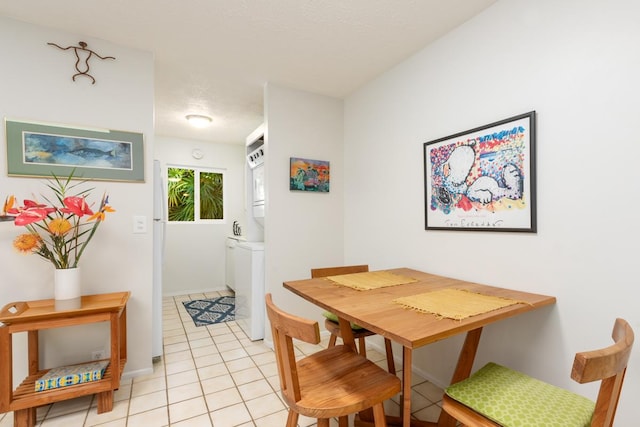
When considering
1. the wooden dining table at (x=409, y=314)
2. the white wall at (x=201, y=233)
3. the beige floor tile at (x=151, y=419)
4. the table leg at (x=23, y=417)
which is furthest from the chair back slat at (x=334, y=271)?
the white wall at (x=201, y=233)

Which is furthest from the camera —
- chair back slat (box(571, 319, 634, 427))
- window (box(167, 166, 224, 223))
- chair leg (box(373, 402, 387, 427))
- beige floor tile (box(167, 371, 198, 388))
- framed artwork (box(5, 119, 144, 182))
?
window (box(167, 166, 224, 223))

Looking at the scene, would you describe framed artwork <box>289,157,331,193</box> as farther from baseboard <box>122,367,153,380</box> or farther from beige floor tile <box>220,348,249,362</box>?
baseboard <box>122,367,153,380</box>

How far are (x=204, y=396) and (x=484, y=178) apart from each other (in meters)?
2.23

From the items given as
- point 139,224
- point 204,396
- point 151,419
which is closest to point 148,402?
point 151,419

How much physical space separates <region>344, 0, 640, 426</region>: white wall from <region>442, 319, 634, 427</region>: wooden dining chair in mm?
361

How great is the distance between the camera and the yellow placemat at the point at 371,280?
5.55 ft

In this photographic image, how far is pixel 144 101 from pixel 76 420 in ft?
6.83

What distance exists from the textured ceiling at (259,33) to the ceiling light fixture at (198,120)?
66 cm

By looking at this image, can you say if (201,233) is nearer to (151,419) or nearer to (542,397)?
(151,419)

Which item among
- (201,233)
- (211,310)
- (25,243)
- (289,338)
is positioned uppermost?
(25,243)

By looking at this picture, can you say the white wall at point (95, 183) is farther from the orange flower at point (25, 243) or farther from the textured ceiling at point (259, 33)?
the orange flower at point (25, 243)

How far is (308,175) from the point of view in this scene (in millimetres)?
2873

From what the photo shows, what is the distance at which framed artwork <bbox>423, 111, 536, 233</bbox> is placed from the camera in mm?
1569

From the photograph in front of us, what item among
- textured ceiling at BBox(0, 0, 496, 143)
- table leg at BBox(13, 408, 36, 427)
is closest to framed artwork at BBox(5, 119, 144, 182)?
textured ceiling at BBox(0, 0, 496, 143)
